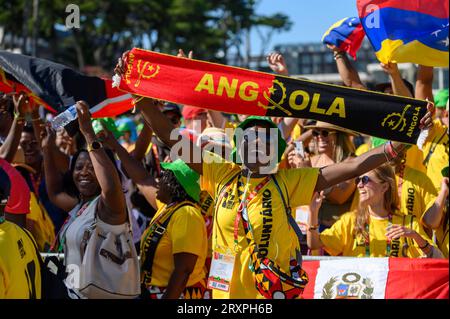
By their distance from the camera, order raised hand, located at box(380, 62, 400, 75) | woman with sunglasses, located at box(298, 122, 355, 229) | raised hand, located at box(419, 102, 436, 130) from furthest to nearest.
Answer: woman with sunglasses, located at box(298, 122, 355, 229)
raised hand, located at box(380, 62, 400, 75)
raised hand, located at box(419, 102, 436, 130)

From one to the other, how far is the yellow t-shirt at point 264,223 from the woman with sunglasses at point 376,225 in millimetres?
1037

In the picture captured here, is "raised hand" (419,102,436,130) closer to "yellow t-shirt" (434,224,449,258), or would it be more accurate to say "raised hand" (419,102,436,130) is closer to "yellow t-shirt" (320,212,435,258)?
"yellow t-shirt" (320,212,435,258)

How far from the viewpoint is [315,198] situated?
5.87 m

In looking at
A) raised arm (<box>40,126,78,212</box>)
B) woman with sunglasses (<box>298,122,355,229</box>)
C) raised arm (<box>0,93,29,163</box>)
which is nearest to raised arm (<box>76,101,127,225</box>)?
raised arm (<box>0,93,29,163</box>)

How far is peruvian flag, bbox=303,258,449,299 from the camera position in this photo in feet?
18.6

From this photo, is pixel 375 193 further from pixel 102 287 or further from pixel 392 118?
pixel 102 287

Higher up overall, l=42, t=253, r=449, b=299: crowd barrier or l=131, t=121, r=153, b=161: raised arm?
l=131, t=121, r=153, b=161: raised arm

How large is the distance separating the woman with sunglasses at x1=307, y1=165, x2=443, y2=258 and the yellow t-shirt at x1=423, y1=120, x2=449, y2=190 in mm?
1628

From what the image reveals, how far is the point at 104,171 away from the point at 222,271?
95cm

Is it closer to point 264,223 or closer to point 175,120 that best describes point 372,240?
point 264,223

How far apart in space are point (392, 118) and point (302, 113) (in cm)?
53

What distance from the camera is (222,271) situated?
486cm

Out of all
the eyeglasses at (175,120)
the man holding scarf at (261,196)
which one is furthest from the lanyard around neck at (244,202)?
the eyeglasses at (175,120)

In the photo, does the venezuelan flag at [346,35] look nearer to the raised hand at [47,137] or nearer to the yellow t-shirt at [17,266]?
the raised hand at [47,137]
